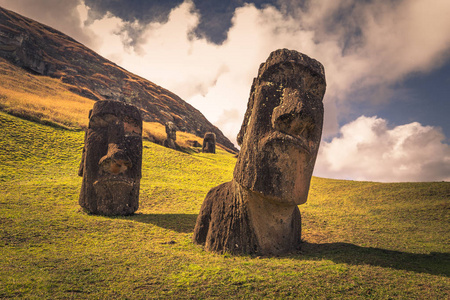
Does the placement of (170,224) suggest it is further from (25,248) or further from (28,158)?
(28,158)

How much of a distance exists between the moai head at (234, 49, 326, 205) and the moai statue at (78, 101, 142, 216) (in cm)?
492

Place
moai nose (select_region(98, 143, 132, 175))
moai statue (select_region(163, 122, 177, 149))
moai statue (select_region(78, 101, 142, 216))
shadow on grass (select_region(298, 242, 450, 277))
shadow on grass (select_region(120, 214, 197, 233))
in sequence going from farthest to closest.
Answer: moai statue (select_region(163, 122, 177, 149))
moai statue (select_region(78, 101, 142, 216))
moai nose (select_region(98, 143, 132, 175))
shadow on grass (select_region(120, 214, 197, 233))
shadow on grass (select_region(298, 242, 450, 277))

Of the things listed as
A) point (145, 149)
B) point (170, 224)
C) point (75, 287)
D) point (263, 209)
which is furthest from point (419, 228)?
point (145, 149)

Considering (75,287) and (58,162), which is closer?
(75,287)

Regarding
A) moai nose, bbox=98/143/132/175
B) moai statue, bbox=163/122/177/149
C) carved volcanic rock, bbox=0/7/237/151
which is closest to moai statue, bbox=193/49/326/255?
moai nose, bbox=98/143/132/175

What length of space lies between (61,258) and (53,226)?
2729 millimetres

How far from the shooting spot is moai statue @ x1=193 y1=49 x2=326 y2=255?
5559mm

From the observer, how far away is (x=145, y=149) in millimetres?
24562

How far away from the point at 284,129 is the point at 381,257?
3.10 metres

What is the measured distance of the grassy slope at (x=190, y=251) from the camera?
152 inches

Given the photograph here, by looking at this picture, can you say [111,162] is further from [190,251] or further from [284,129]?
[284,129]

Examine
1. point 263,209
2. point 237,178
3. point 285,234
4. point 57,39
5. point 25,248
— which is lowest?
point 25,248

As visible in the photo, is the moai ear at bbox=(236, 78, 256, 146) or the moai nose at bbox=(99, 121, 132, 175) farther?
the moai nose at bbox=(99, 121, 132, 175)

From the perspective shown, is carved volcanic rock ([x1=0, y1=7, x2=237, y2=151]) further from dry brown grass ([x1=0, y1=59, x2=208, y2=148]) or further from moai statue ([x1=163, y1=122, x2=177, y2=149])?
moai statue ([x1=163, y1=122, x2=177, y2=149])
